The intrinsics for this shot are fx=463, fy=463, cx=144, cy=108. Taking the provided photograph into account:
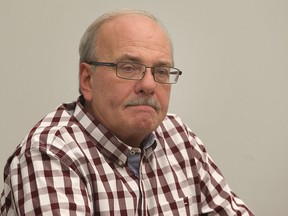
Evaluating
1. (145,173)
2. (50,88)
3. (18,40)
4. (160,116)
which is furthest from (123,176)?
(18,40)

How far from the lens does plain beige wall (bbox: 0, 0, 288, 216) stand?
1.71m

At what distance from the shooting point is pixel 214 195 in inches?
57.9

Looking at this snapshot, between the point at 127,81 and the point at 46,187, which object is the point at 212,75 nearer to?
the point at 127,81

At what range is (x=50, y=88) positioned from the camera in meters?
1.75

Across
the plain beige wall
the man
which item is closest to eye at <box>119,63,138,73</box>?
the man

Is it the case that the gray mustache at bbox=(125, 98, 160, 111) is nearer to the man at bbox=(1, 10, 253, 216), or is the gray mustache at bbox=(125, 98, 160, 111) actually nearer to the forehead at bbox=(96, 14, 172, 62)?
the man at bbox=(1, 10, 253, 216)

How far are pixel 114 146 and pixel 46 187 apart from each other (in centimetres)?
27

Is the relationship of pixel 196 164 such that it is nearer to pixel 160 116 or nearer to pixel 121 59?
pixel 160 116

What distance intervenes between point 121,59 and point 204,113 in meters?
0.82

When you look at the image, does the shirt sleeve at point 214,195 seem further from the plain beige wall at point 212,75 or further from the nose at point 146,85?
the plain beige wall at point 212,75

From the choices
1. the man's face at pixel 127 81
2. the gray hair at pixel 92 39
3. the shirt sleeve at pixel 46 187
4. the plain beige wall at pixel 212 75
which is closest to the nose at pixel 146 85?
the man's face at pixel 127 81

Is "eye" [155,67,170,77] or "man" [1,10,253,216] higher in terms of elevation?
"eye" [155,67,170,77]

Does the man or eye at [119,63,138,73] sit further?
eye at [119,63,138,73]

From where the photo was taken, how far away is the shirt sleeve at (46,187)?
3.49 feet
